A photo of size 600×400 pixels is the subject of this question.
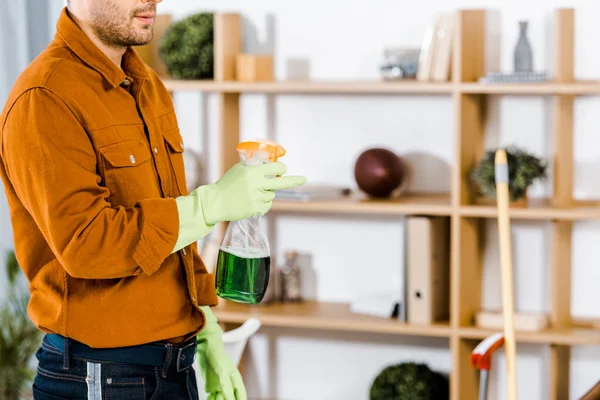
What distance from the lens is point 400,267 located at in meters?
3.23

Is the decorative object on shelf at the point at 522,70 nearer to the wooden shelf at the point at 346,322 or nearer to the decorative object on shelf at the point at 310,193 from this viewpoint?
the decorative object on shelf at the point at 310,193

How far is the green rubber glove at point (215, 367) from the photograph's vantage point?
69.1 inches

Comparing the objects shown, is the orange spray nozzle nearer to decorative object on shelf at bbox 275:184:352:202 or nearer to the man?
the man

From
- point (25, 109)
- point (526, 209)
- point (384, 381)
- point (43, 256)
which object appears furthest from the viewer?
point (384, 381)

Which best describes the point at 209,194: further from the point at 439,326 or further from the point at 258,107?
the point at 258,107

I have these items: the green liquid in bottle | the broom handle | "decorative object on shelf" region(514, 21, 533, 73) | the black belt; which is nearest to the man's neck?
the green liquid in bottle

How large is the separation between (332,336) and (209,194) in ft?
6.40

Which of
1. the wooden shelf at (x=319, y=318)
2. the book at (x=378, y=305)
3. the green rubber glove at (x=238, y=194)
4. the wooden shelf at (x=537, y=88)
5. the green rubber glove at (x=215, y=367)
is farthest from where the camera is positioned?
the book at (x=378, y=305)

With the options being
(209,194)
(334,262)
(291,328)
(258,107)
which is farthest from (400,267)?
(209,194)

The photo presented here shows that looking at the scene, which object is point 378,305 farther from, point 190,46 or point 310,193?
point 190,46

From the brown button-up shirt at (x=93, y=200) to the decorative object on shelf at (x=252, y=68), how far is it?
1.42 meters

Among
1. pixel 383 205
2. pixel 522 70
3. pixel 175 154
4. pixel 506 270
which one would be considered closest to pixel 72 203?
pixel 175 154

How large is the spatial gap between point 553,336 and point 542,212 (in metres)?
0.39

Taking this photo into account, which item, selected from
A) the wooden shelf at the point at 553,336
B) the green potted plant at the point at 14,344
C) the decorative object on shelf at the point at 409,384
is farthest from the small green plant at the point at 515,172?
the green potted plant at the point at 14,344
